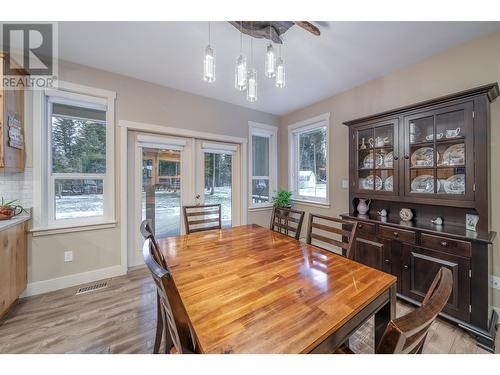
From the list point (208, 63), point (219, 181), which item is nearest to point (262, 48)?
point (208, 63)

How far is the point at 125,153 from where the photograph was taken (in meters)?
2.69

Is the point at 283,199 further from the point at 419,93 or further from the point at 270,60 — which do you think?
the point at 270,60

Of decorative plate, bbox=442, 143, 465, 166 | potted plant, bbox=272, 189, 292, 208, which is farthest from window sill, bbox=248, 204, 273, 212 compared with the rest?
decorative plate, bbox=442, 143, 465, 166

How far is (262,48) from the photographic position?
2.14 meters

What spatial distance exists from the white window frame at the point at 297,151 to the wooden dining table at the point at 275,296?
211 centimetres

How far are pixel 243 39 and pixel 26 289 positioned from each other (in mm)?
3514

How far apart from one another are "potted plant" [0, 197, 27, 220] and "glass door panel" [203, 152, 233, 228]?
6.99 feet

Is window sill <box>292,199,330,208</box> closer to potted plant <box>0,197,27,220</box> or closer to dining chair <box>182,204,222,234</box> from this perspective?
dining chair <box>182,204,222,234</box>

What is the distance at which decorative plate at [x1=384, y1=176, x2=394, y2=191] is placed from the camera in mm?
2340

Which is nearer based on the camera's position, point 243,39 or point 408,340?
point 408,340

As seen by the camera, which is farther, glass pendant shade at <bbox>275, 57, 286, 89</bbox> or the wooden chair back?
glass pendant shade at <bbox>275, 57, 286, 89</bbox>

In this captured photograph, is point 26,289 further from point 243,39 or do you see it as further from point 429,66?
point 429,66
